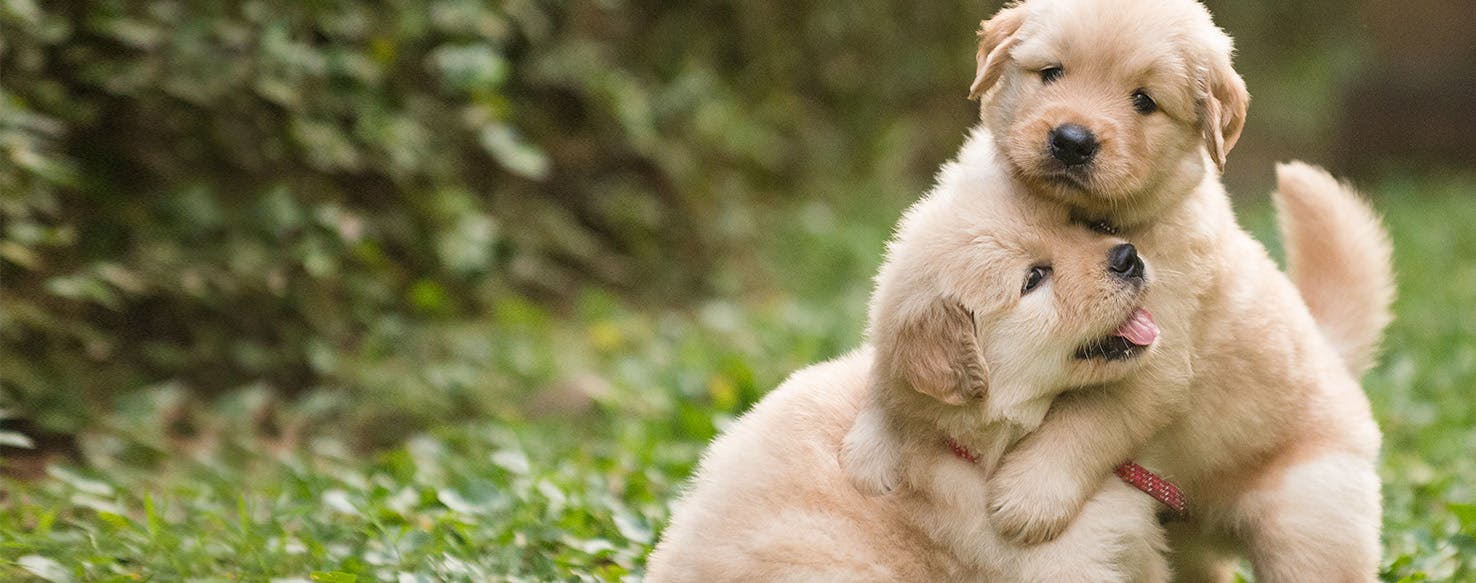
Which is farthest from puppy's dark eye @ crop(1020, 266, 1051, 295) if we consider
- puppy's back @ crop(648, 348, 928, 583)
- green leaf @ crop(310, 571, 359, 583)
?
green leaf @ crop(310, 571, 359, 583)

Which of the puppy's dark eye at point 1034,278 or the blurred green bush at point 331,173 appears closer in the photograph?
the puppy's dark eye at point 1034,278

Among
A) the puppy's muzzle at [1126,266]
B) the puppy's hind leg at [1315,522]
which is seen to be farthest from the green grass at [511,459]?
the puppy's muzzle at [1126,266]

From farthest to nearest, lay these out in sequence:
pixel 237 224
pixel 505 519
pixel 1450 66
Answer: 1. pixel 1450 66
2. pixel 237 224
3. pixel 505 519

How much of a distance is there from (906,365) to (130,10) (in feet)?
10.1

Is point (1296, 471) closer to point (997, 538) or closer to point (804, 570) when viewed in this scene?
point (997, 538)

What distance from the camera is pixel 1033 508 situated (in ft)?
9.25

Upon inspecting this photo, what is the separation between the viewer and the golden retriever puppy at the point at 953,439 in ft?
9.30

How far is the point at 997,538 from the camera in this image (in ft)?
9.41

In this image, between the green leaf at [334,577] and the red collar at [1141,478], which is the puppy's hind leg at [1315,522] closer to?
the red collar at [1141,478]

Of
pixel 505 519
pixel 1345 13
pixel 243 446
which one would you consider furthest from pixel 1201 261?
pixel 1345 13

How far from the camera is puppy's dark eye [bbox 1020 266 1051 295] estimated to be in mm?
2932

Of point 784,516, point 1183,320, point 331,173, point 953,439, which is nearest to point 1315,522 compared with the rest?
point 1183,320

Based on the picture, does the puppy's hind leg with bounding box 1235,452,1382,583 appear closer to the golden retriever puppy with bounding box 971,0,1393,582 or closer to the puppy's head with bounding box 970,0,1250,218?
the golden retriever puppy with bounding box 971,0,1393,582

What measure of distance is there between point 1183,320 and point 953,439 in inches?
22.1
